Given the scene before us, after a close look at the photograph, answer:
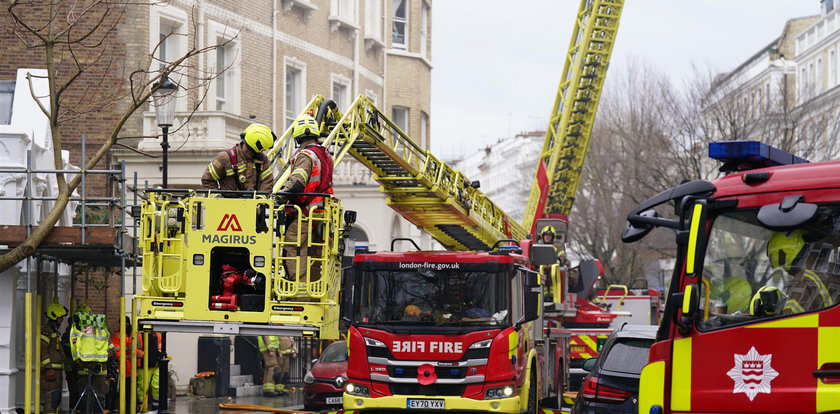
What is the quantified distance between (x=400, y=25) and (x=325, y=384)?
697 inches

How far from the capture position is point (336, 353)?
21172 mm

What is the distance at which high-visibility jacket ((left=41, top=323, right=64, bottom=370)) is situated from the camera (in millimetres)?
17759

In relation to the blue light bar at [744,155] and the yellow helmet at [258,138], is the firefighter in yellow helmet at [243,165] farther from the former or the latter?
the blue light bar at [744,155]

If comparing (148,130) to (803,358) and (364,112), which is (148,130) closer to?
(364,112)

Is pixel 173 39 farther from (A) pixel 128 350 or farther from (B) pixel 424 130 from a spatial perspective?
(B) pixel 424 130

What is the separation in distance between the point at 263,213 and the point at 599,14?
15.4 m

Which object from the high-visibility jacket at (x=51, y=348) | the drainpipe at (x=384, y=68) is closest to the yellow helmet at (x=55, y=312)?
the high-visibility jacket at (x=51, y=348)

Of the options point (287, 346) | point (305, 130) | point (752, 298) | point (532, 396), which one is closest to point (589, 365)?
point (532, 396)

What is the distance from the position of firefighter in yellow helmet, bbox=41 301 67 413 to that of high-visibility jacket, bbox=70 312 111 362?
0.45 metres

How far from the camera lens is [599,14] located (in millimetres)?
26969

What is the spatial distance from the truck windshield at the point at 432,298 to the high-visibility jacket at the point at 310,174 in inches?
69.8

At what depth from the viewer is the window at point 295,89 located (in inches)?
1224

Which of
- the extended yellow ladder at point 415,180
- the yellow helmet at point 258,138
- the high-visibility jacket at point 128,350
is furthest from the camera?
the high-visibility jacket at point 128,350

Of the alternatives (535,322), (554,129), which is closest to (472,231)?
(535,322)
